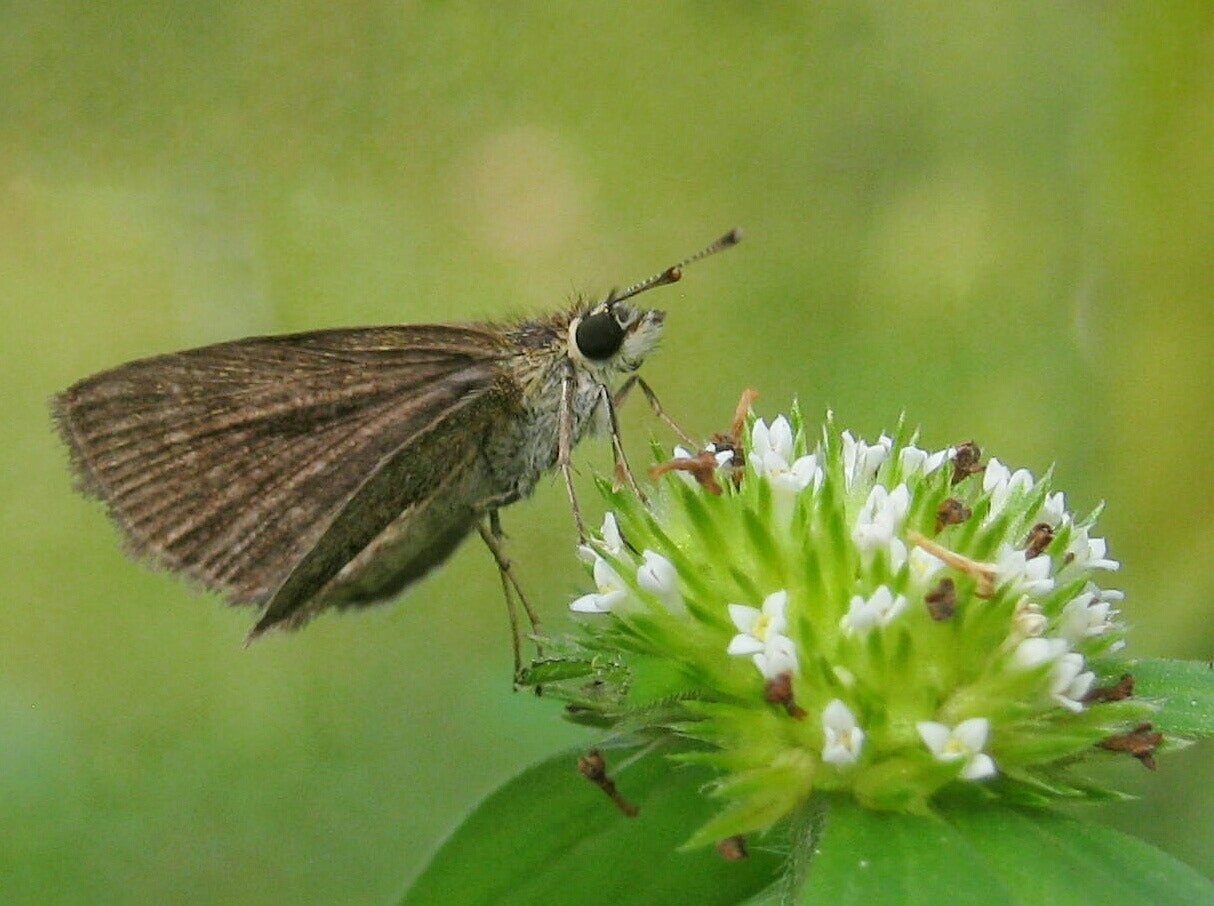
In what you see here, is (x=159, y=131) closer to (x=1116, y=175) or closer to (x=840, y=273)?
(x=840, y=273)

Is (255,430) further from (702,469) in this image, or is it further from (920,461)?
(920,461)

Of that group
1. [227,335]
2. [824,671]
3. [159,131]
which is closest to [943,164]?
[227,335]

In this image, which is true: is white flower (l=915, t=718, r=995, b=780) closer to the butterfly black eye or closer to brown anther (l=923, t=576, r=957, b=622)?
brown anther (l=923, t=576, r=957, b=622)

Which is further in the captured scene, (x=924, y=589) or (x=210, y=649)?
(x=210, y=649)

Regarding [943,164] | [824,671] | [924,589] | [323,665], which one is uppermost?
[943,164]

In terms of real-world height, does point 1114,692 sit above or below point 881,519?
below

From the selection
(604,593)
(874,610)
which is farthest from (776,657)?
(604,593)

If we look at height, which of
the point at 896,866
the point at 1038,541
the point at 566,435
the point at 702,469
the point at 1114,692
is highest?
the point at 566,435
